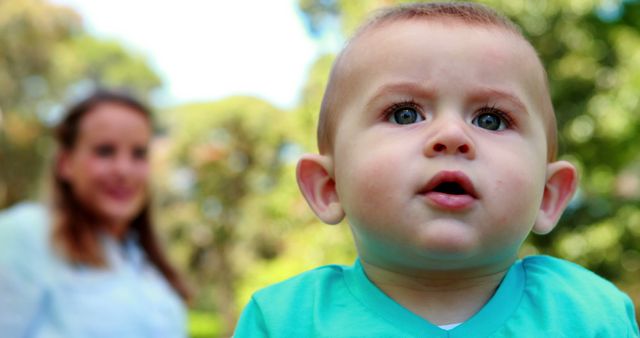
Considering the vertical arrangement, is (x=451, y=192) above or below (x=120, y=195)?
above

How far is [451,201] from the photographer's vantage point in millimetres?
1194

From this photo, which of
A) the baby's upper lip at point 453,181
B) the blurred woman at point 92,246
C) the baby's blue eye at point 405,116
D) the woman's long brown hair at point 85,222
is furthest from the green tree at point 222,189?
the baby's upper lip at point 453,181

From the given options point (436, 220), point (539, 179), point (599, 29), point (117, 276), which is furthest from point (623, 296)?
point (599, 29)

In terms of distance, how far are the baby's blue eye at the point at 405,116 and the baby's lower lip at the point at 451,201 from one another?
0.15m

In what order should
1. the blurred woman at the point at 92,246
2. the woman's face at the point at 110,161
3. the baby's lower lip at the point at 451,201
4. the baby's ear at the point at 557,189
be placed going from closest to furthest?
the baby's lower lip at the point at 451,201 < the baby's ear at the point at 557,189 < the blurred woman at the point at 92,246 < the woman's face at the point at 110,161

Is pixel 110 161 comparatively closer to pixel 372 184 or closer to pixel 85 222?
pixel 85 222

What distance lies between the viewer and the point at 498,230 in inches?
48.6

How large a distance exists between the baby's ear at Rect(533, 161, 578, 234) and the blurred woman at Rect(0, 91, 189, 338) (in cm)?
280

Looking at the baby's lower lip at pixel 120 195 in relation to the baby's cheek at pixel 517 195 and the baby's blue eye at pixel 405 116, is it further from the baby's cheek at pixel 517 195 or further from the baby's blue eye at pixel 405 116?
the baby's cheek at pixel 517 195

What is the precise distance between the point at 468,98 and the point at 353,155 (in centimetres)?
22

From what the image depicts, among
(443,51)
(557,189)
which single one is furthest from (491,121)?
(557,189)

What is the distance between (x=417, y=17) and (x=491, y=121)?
23cm

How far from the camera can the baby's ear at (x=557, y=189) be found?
1459 mm

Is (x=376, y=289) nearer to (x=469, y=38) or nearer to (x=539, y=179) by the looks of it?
(x=539, y=179)
